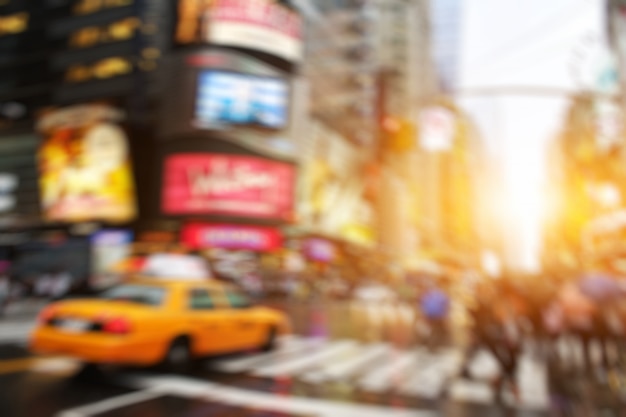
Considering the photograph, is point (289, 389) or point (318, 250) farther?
point (318, 250)

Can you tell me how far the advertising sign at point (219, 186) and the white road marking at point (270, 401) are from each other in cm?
2861

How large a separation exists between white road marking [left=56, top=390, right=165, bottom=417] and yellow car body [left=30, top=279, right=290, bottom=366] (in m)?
0.53

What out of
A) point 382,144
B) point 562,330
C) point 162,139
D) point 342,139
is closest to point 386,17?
point 382,144

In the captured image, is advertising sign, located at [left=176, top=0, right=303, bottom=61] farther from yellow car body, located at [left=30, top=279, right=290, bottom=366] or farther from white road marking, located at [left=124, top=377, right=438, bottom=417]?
white road marking, located at [left=124, top=377, right=438, bottom=417]

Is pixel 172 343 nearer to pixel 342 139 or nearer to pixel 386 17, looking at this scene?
Result: pixel 342 139

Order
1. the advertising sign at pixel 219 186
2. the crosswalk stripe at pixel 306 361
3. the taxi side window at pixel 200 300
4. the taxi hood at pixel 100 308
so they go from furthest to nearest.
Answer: the advertising sign at pixel 219 186 → the crosswalk stripe at pixel 306 361 → the taxi side window at pixel 200 300 → the taxi hood at pixel 100 308

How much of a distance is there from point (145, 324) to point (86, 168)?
34.9m

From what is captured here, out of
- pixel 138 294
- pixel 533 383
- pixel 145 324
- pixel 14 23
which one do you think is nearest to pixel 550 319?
pixel 533 383

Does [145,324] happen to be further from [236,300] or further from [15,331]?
[15,331]

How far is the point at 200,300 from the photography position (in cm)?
809

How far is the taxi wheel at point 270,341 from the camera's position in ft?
32.1

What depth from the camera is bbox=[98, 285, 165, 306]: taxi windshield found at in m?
7.29

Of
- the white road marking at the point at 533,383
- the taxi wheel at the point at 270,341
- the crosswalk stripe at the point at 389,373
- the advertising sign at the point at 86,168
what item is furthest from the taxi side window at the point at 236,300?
the advertising sign at the point at 86,168

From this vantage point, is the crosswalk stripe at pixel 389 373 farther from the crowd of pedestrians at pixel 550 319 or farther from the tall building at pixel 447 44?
the tall building at pixel 447 44
